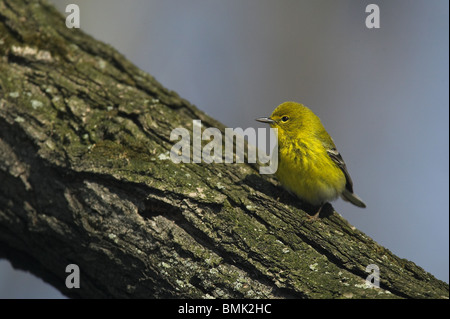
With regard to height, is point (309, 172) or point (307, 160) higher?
point (307, 160)

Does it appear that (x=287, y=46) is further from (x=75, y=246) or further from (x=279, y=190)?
(x=75, y=246)

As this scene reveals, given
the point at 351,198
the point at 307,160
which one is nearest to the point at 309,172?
the point at 307,160

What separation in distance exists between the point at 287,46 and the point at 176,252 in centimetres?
635

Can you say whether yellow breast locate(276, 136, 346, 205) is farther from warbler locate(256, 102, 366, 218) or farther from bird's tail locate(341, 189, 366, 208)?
bird's tail locate(341, 189, 366, 208)

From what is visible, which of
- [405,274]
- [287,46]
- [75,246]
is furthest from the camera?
[287,46]

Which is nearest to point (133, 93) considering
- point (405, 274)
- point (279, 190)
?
point (279, 190)

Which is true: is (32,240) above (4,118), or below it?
below

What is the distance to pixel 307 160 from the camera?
15.6 ft

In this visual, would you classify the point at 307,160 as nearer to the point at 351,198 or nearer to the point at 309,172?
the point at 309,172

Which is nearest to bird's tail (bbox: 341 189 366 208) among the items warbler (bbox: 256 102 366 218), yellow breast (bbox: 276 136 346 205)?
warbler (bbox: 256 102 366 218)

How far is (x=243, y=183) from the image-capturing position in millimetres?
4422

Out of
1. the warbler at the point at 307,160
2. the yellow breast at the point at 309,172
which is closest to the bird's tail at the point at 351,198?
the warbler at the point at 307,160

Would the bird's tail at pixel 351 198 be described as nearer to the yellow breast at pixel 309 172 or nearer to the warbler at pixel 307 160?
the warbler at pixel 307 160

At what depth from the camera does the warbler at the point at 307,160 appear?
15.1ft
